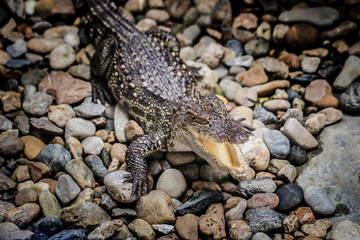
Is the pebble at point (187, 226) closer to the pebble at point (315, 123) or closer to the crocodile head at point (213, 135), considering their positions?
the crocodile head at point (213, 135)

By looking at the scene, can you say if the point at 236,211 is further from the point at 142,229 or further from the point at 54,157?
the point at 54,157

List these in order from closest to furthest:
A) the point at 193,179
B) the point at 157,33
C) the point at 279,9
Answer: the point at 193,179, the point at 157,33, the point at 279,9

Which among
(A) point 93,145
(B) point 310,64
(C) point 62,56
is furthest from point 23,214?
(B) point 310,64

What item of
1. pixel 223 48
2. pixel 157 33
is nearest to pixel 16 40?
pixel 157 33

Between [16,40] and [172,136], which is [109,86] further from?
[16,40]

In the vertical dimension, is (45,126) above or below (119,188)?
above

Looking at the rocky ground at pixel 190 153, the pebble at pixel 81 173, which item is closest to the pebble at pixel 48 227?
the rocky ground at pixel 190 153
